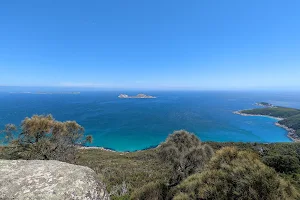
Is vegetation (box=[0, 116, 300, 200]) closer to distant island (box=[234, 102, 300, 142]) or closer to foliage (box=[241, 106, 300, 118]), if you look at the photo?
distant island (box=[234, 102, 300, 142])

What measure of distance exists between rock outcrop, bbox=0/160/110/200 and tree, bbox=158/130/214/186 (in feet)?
42.5

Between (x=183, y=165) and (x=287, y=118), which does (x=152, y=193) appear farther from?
(x=287, y=118)

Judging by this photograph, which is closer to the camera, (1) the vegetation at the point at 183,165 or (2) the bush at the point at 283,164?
(1) the vegetation at the point at 183,165

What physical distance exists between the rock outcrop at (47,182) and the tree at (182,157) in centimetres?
1295

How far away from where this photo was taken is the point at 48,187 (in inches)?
129

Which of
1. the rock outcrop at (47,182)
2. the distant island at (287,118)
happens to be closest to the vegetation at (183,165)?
the rock outcrop at (47,182)

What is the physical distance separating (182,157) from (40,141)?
11553 millimetres

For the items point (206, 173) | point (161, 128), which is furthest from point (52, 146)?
point (161, 128)

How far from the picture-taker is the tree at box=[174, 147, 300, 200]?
229 inches

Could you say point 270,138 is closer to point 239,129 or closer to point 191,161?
point 239,129

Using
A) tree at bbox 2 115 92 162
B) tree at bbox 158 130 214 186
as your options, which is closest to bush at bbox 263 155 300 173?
tree at bbox 158 130 214 186

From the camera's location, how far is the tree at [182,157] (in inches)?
620

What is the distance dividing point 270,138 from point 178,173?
99.5m

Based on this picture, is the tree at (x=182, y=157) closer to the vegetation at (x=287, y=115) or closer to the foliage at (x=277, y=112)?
the vegetation at (x=287, y=115)
